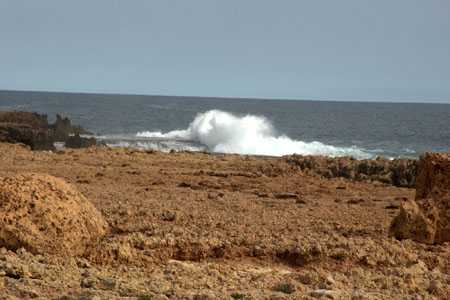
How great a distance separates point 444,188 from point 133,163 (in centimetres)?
918

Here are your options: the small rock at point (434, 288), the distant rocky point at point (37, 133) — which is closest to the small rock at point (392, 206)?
the small rock at point (434, 288)

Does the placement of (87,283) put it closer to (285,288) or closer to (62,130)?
(285,288)

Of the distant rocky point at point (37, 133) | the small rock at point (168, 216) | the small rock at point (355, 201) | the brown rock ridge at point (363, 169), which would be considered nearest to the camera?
the small rock at point (168, 216)

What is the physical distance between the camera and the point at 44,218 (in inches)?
271

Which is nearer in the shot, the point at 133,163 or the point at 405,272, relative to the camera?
the point at 405,272

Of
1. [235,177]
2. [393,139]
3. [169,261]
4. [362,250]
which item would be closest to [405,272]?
[362,250]

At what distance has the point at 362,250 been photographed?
7.29m

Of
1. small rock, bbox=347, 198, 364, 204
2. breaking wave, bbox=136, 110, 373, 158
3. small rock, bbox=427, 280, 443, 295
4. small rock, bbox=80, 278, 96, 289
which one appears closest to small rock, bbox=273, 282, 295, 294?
small rock, bbox=427, 280, 443, 295

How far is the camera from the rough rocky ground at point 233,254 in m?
5.64

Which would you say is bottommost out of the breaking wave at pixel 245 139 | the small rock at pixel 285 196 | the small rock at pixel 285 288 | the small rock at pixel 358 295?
the breaking wave at pixel 245 139

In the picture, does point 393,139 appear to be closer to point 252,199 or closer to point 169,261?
point 252,199

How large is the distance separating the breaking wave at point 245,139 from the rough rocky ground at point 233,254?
24.7m

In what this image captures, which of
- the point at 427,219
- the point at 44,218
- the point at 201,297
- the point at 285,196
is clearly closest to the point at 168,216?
the point at 44,218

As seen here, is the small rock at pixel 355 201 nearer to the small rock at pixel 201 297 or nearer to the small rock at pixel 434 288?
the small rock at pixel 434 288
